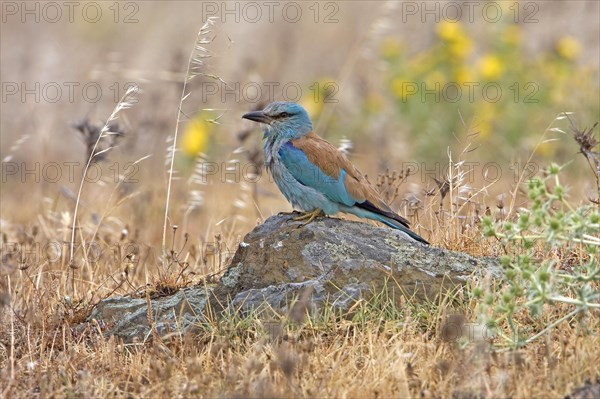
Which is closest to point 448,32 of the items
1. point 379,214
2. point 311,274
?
point 379,214

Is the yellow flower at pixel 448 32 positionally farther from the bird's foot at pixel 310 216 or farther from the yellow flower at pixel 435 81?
the bird's foot at pixel 310 216

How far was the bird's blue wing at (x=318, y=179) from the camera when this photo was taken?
504cm

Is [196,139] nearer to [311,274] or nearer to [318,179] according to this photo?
[318,179]

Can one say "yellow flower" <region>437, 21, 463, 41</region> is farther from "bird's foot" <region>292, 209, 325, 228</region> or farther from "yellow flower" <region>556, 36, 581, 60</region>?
"bird's foot" <region>292, 209, 325, 228</region>

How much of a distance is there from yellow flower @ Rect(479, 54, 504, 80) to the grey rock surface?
577 centimetres

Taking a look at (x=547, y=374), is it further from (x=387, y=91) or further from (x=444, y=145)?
(x=387, y=91)

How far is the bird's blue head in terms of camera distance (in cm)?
536

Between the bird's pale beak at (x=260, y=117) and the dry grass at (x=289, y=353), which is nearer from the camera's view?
the dry grass at (x=289, y=353)

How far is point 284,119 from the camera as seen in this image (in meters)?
5.39

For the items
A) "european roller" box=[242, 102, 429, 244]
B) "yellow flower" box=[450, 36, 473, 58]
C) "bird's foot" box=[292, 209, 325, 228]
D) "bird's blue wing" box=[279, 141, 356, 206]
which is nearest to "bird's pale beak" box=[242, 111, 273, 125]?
"european roller" box=[242, 102, 429, 244]

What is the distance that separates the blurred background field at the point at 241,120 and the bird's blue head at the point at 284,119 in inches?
12.4

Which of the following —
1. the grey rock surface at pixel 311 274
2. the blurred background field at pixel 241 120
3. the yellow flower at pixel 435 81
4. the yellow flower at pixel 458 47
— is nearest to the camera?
the grey rock surface at pixel 311 274

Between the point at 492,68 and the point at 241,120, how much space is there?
377cm

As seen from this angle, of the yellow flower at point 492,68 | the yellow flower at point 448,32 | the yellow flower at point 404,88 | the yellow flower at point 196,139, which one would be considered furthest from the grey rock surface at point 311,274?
the yellow flower at point 448,32
